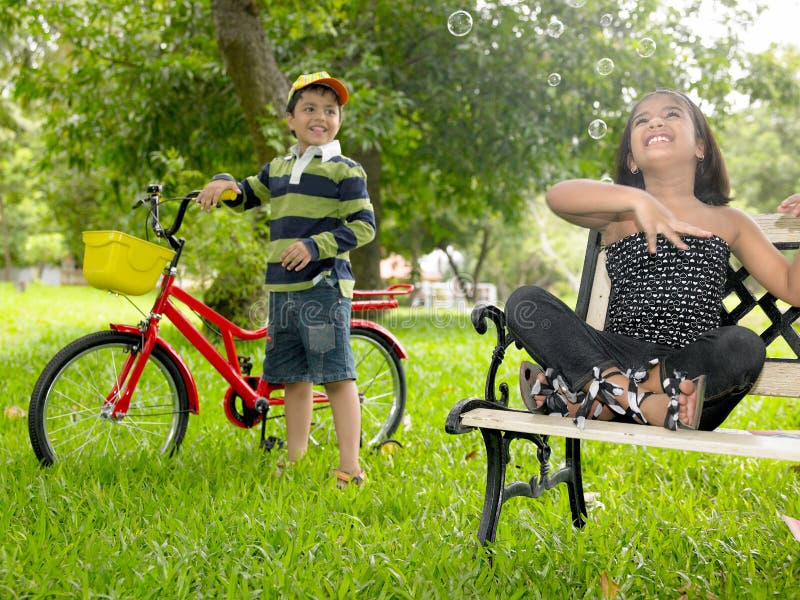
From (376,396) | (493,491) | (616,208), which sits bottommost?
(376,396)

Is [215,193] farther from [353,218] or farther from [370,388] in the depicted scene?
[370,388]

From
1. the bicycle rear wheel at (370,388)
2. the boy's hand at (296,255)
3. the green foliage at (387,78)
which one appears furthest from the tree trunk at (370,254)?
the boy's hand at (296,255)

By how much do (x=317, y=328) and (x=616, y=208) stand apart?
1426 millimetres

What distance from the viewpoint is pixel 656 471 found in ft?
11.2

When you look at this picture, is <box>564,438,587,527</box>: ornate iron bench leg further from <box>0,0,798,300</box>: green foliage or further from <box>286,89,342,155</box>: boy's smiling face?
<box>0,0,798,300</box>: green foliage

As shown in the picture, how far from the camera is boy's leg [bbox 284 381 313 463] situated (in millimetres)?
3316

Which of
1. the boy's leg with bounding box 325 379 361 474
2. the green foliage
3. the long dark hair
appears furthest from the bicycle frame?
the green foliage

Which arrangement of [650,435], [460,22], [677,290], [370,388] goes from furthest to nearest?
[370,388]
[460,22]
[677,290]
[650,435]

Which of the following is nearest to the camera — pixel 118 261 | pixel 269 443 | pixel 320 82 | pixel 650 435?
pixel 650 435

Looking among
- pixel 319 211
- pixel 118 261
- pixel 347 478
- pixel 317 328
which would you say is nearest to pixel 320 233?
pixel 319 211

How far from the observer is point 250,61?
22.4ft

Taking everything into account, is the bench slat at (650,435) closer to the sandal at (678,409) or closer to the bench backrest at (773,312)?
the sandal at (678,409)

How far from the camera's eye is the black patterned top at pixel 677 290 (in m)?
2.21

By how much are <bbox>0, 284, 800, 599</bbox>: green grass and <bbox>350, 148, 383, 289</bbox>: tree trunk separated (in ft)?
22.0
